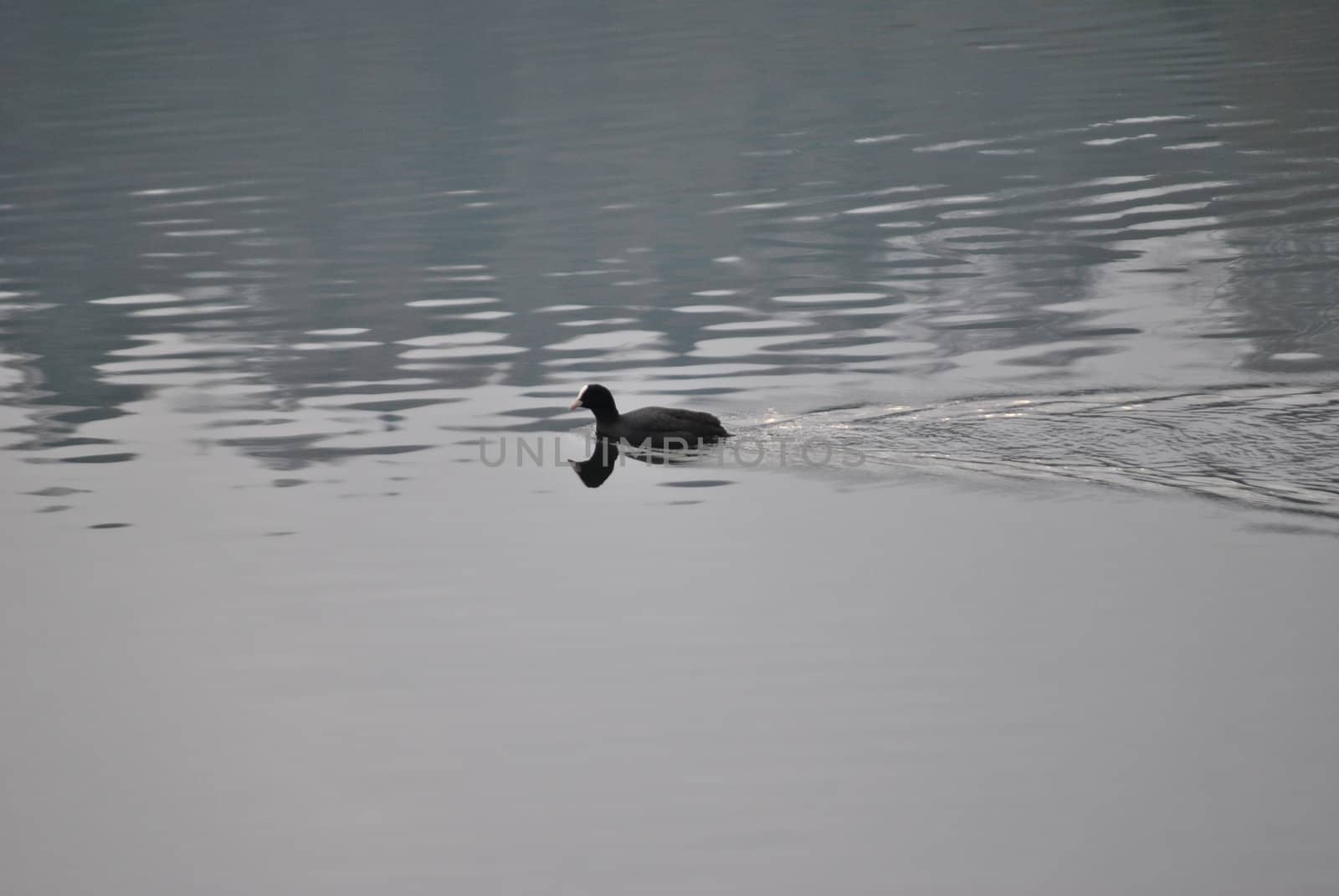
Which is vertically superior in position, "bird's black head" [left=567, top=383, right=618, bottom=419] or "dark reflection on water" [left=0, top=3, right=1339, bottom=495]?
"dark reflection on water" [left=0, top=3, right=1339, bottom=495]

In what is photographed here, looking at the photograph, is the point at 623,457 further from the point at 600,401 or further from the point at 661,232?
the point at 661,232

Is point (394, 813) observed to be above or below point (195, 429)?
below

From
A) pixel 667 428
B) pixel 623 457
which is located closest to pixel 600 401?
pixel 623 457

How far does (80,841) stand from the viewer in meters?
10.6

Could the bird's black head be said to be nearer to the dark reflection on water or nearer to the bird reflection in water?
the bird reflection in water

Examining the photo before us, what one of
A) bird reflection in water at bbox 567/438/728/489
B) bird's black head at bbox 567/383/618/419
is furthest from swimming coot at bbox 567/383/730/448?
bird's black head at bbox 567/383/618/419

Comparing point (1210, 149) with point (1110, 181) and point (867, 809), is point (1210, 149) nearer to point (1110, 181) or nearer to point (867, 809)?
point (1110, 181)

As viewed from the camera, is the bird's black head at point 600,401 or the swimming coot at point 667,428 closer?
the swimming coot at point 667,428

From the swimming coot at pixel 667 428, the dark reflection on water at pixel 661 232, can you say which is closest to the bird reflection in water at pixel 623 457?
the swimming coot at pixel 667 428

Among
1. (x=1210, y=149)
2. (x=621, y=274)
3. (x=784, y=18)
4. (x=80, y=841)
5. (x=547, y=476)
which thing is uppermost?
(x=784, y=18)

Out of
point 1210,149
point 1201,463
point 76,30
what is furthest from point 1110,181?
point 76,30

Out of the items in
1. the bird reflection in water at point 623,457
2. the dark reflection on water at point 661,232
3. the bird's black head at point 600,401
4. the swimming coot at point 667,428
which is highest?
the dark reflection on water at point 661,232

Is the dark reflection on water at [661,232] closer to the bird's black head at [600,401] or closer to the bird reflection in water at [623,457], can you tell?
the bird's black head at [600,401]

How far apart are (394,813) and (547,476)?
20.0ft
